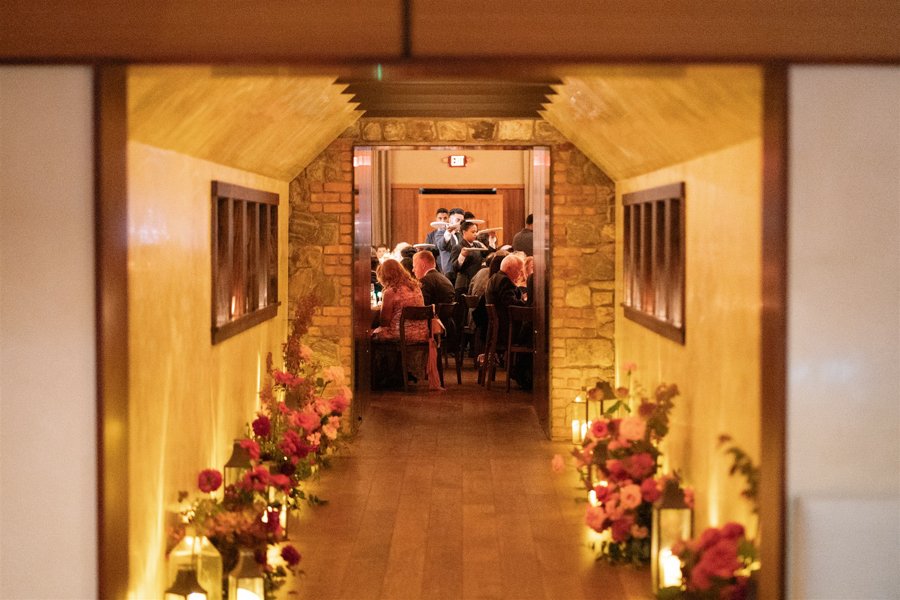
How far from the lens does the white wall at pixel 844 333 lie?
157 inches

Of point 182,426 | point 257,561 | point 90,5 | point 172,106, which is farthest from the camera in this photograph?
point 182,426

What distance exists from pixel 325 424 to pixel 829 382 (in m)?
4.51

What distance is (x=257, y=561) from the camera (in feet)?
17.4

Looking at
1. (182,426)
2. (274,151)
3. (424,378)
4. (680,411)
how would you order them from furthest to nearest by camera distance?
(424,378)
(274,151)
(680,411)
(182,426)

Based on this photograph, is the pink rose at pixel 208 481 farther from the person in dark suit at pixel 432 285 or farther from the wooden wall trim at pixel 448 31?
the person in dark suit at pixel 432 285

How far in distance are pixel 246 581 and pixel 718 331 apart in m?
2.42

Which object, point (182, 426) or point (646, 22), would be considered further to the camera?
point (182, 426)

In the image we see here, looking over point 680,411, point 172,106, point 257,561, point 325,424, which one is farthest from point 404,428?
point 172,106

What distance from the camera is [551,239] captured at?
9500mm

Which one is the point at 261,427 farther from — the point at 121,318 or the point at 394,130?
the point at 394,130

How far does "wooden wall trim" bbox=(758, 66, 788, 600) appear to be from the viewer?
3.99m

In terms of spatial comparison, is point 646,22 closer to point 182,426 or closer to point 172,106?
point 172,106

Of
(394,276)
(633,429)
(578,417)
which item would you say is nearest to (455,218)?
(394,276)

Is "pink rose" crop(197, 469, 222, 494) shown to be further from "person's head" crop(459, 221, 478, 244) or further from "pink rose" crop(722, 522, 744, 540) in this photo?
"person's head" crop(459, 221, 478, 244)
